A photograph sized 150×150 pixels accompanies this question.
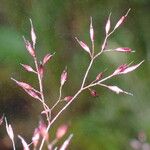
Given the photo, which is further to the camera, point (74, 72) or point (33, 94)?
→ point (74, 72)

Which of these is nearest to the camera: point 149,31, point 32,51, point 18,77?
point 32,51

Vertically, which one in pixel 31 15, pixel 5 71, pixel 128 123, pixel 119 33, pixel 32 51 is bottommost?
pixel 128 123

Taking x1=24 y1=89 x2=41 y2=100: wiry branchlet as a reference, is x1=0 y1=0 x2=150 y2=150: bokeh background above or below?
below

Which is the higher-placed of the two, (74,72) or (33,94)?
(33,94)

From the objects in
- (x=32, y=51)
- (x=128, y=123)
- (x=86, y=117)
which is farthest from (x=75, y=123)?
(x=32, y=51)

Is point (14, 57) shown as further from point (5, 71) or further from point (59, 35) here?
point (59, 35)

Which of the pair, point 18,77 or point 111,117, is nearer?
point 18,77

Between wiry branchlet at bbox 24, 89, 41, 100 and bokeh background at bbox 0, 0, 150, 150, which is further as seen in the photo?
bokeh background at bbox 0, 0, 150, 150

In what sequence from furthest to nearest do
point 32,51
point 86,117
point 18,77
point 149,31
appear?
point 149,31 → point 86,117 → point 18,77 → point 32,51
